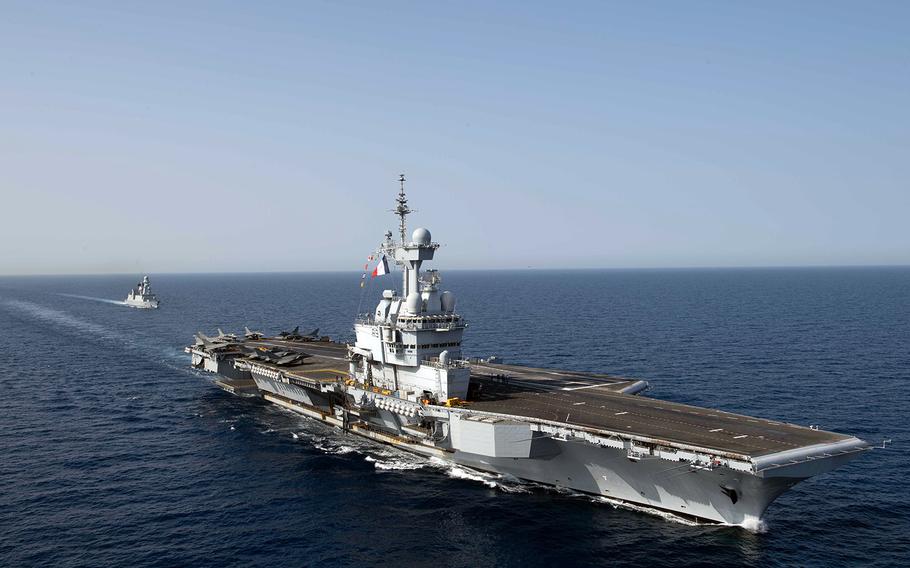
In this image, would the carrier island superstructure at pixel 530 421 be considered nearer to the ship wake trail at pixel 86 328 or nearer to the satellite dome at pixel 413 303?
Answer: the satellite dome at pixel 413 303

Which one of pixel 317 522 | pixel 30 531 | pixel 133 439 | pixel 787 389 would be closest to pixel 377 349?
pixel 317 522

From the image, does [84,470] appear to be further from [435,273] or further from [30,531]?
[435,273]

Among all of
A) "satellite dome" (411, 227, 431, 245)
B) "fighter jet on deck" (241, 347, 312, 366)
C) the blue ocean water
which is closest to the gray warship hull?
the blue ocean water

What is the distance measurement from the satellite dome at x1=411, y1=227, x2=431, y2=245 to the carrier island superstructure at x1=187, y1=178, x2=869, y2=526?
0.12m

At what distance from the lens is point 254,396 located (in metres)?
59.4

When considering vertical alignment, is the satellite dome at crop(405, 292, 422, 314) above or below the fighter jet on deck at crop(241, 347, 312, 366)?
above

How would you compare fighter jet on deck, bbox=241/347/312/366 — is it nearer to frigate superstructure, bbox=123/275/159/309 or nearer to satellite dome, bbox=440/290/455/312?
satellite dome, bbox=440/290/455/312

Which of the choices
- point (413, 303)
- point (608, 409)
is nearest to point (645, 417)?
point (608, 409)

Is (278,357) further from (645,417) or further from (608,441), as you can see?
(608,441)

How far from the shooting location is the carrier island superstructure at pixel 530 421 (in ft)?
93.6

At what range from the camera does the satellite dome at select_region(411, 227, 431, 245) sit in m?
43.0

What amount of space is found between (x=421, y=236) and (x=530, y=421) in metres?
16.0

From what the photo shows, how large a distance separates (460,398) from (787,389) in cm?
3295

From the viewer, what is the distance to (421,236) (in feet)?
141
